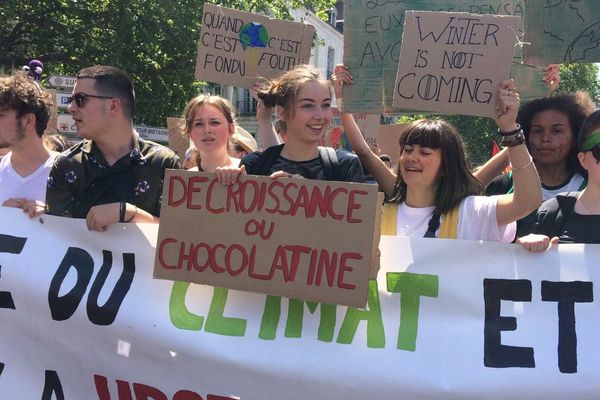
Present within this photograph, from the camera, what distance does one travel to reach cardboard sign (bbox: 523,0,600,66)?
3041 millimetres

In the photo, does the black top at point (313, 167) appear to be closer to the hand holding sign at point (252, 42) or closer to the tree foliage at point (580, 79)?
the hand holding sign at point (252, 42)

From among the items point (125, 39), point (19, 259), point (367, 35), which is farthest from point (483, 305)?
point (125, 39)

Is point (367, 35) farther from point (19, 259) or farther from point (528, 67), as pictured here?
point (19, 259)

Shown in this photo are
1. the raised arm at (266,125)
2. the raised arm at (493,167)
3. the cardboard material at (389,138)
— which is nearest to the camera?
the raised arm at (493,167)

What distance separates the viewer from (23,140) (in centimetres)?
312

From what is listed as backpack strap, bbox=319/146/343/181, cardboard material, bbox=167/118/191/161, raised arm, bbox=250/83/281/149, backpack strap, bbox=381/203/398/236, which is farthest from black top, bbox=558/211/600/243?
cardboard material, bbox=167/118/191/161

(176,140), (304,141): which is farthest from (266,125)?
(176,140)

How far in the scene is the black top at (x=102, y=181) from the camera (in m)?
2.82

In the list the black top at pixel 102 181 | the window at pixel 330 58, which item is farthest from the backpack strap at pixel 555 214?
the window at pixel 330 58

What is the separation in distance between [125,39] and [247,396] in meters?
14.7

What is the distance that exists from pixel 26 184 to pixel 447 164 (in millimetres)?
1815

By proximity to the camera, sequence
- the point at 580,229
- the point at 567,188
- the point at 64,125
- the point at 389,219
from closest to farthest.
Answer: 1. the point at 580,229
2. the point at 389,219
3. the point at 567,188
4. the point at 64,125

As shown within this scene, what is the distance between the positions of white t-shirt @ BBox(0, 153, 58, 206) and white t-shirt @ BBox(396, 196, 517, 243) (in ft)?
5.16

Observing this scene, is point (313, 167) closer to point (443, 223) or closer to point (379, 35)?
point (443, 223)
